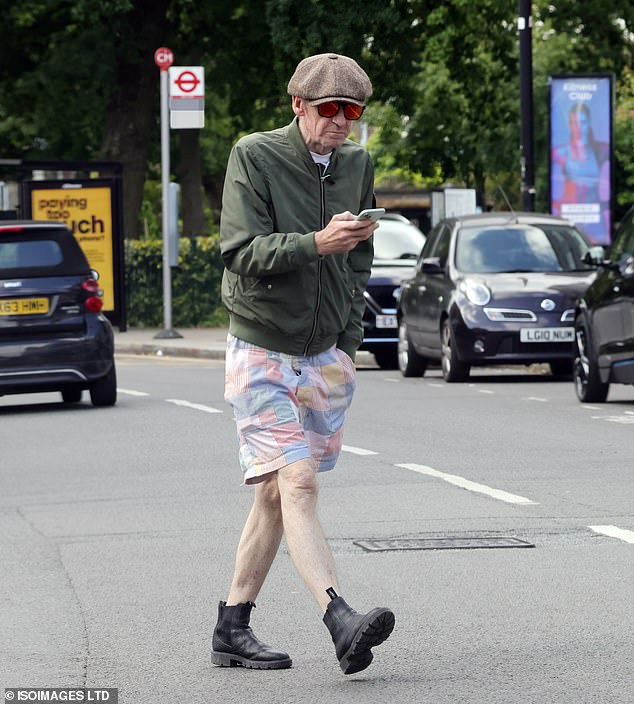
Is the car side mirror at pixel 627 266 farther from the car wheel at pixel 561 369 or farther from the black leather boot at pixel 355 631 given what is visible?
the black leather boot at pixel 355 631

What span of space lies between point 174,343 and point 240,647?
23.1 m

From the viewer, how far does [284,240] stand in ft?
19.3

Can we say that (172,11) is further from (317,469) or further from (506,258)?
(317,469)

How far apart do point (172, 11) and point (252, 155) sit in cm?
3549

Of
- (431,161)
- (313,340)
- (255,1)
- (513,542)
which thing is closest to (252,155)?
(313,340)

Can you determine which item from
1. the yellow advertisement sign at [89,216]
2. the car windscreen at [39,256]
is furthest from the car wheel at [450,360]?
the yellow advertisement sign at [89,216]

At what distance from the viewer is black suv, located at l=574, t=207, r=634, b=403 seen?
Result: 15750 millimetres

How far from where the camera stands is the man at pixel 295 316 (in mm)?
5914

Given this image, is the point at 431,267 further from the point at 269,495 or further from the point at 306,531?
the point at 306,531

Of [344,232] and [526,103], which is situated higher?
[526,103]

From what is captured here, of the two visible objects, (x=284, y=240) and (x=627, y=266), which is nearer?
(x=284, y=240)

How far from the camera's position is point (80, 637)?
6758 mm

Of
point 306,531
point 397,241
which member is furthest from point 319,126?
point 397,241

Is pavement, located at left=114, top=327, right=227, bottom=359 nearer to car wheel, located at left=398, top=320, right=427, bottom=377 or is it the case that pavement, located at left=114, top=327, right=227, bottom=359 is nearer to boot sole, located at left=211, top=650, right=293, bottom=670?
car wheel, located at left=398, top=320, right=427, bottom=377
